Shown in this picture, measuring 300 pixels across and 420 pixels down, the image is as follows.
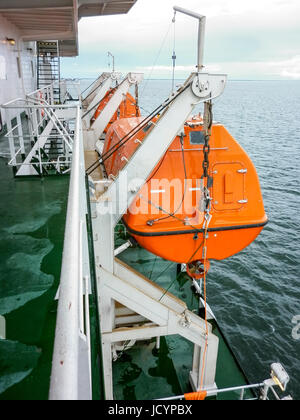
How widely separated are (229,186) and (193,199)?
0.58 meters

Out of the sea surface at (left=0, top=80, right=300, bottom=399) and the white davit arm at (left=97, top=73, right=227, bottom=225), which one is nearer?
the sea surface at (left=0, top=80, right=300, bottom=399)

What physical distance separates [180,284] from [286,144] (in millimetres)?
28706

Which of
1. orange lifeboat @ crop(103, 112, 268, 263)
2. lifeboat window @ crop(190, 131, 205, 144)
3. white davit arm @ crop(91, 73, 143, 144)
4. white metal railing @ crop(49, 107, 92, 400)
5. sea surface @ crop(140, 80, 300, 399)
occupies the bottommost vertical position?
sea surface @ crop(140, 80, 300, 399)

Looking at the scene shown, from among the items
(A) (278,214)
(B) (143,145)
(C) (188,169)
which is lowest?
(A) (278,214)

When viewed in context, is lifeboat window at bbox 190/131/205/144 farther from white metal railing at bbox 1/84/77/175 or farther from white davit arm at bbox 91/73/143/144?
white davit arm at bbox 91/73/143/144

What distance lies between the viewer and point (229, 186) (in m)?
5.03

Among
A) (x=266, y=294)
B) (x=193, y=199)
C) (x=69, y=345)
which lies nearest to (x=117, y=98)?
(x=193, y=199)

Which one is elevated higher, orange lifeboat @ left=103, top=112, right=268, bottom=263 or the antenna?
the antenna

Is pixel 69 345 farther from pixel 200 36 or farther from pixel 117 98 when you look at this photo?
pixel 117 98

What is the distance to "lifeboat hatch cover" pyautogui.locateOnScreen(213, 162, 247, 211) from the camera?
5.01 meters

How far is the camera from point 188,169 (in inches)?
196

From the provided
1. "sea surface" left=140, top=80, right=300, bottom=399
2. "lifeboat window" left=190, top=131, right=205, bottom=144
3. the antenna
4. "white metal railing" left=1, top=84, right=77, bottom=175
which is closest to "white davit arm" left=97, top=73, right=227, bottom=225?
the antenna

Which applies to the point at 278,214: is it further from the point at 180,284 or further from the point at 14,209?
the point at 14,209
